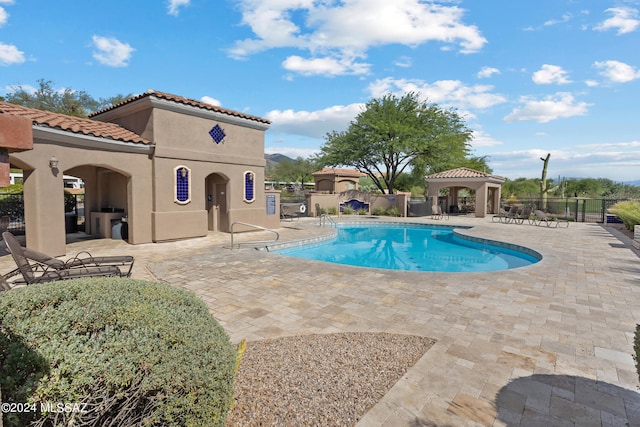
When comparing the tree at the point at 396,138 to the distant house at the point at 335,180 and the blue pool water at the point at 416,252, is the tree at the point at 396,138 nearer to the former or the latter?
the distant house at the point at 335,180

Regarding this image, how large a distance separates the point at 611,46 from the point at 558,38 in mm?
1509

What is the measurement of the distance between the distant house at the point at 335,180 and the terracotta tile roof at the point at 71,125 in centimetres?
2420

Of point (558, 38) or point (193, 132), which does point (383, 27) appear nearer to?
point (558, 38)

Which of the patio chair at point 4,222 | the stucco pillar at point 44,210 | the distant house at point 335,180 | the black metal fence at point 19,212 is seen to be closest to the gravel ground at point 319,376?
the stucco pillar at point 44,210

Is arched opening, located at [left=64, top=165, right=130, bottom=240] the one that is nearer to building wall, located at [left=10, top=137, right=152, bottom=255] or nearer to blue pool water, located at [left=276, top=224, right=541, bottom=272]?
building wall, located at [left=10, top=137, right=152, bottom=255]

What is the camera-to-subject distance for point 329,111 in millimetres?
50125

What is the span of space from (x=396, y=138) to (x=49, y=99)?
34.0 metres

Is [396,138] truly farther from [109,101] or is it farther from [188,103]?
[109,101]

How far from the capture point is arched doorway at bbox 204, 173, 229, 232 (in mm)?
15016

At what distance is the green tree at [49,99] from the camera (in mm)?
31281

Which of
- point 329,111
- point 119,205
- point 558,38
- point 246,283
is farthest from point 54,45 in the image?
point 329,111

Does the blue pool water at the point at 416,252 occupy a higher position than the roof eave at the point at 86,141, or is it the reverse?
the roof eave at the point at 86,141

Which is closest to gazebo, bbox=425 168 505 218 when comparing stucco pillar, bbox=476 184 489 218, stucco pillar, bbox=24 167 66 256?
stucco pillar, bbox=476 184 489 218

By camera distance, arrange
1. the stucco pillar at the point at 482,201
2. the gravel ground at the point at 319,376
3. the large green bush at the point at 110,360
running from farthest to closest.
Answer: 1. the stucco pillar at the point at 482,201
2. the gravel ground at the point at 319,376
3. the large green bush at the point at 110,360
